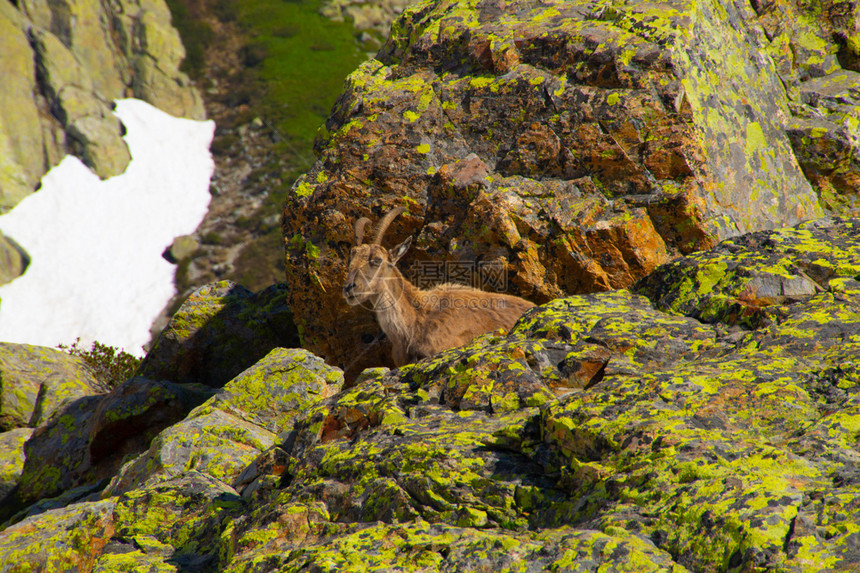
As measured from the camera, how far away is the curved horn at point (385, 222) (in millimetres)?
11531

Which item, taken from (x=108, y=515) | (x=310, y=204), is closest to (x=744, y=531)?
(x=108, y=515)

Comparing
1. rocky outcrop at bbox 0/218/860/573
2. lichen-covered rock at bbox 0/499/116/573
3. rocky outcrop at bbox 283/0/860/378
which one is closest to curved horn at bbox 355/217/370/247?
rocky outcrop at bbox 283/0/860/378

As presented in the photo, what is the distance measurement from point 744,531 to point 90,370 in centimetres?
2037

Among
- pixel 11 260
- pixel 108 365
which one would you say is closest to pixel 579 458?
pixel 108 365

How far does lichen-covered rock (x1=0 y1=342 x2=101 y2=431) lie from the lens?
16953mm

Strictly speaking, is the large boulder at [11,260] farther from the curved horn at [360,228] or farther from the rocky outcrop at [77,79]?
the curved horn at [360,228]

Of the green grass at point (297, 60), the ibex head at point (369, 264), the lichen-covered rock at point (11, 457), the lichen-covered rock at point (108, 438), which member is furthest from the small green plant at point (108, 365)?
the green grass at point (297, 60)

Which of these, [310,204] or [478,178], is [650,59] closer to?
[478,178]

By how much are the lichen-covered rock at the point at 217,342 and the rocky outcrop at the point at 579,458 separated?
648 centimetres

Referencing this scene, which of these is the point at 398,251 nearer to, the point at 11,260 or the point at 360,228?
the point at 360,228

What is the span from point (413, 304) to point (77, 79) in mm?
89493

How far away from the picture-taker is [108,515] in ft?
24.6

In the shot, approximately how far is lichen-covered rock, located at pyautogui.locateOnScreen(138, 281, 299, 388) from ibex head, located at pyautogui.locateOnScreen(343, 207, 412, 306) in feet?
14.5

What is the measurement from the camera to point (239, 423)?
1040 cm
